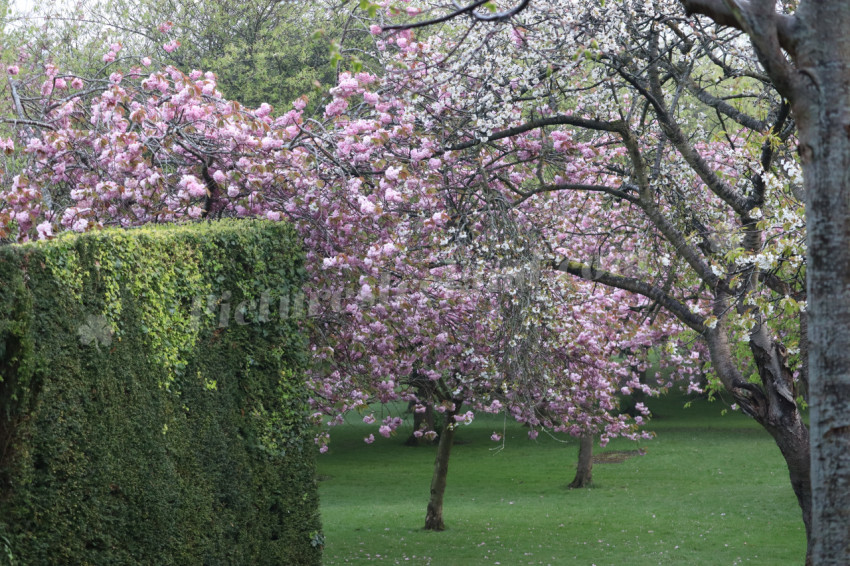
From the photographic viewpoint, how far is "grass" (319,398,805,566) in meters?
14.0

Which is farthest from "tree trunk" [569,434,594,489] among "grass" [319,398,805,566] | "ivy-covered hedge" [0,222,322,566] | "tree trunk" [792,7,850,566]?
"tree trunk" [792,7,850,566]

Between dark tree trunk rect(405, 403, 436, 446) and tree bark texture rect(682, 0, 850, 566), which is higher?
tree bark texture rect(682, 0, 850, 566)

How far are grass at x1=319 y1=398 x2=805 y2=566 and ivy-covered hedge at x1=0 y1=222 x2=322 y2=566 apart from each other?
6.51 meters

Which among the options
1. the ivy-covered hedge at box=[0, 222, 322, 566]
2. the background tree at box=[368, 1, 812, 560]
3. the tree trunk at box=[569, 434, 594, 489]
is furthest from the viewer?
the tree trunk at box=[569, 434, 594, 489]

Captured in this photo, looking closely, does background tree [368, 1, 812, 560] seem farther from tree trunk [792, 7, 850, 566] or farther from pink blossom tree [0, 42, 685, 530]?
tree trunk [792, 7, 850, 566]

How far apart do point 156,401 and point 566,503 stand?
1434 cm

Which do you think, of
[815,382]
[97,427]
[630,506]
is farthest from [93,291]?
[630,506]

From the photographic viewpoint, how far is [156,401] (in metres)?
6.07

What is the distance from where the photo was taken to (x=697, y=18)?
341 inches

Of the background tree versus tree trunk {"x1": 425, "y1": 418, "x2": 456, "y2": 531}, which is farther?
tree trunk {"x1": 425, "y1": 418, "x2": 456, "y2": 531}

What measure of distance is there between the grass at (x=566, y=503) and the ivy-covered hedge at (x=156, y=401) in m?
6.51

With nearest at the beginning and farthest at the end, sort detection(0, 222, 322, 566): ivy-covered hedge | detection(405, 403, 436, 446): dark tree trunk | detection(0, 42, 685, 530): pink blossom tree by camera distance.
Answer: detection(0, 222, 322, 566): ivy-covered hedge, detection(0, 42, 685, 530): pink blossom tree, detection(405, 403, 436, 446): dark tree trunk

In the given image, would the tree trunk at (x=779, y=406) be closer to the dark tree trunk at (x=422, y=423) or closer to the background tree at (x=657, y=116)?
the background tree at (x=657, y=116)

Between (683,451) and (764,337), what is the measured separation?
18.3 meters
